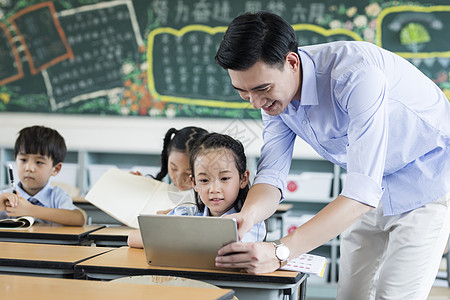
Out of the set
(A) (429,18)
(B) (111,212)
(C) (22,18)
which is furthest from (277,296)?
(C) (22,18)

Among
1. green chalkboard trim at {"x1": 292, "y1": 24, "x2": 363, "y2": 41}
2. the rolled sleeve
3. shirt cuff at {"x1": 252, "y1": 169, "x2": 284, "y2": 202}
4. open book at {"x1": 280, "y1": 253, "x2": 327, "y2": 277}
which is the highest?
green chalkboard trim at {"x1": 292, "y1": 24, "x2": 363, "y2": 41}

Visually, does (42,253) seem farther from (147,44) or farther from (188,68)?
(147,44)

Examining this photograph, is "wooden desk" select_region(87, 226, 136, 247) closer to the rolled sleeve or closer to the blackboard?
the rolled sleeve

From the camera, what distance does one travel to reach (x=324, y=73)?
1.49 metres

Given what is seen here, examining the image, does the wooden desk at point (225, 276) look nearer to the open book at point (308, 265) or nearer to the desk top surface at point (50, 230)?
the open book at point (308, 265)

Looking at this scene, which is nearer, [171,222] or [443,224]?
[171,222]

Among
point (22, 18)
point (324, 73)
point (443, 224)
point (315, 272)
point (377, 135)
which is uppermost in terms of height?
point (22, 18)

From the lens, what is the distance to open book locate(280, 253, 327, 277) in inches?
56.4

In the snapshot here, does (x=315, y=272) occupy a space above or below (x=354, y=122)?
below

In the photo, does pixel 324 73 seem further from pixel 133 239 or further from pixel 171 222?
pixel 133 239

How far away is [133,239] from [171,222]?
0.42 m

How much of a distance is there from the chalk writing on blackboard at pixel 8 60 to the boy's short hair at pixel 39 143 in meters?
2.46

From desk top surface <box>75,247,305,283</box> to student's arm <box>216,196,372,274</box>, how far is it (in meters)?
0.03

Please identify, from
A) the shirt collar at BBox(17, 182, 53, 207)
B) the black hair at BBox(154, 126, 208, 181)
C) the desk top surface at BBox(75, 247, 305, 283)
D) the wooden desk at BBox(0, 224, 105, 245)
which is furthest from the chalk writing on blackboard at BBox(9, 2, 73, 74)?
the desk top surface at BBox(75, 247, 305, 283)
